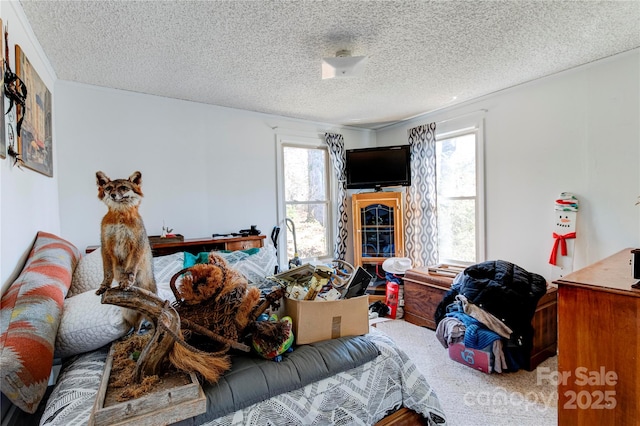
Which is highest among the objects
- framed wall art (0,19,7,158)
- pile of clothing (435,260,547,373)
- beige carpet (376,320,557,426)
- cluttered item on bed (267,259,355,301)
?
framed wall art (0,19,7,158)

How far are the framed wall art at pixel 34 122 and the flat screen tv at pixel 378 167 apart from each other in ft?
10.6

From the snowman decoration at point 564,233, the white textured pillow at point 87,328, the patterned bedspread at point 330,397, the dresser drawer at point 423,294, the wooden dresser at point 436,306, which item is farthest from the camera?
the dresser drawer at point 423,294

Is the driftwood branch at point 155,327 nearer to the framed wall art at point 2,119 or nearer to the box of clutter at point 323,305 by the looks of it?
the box of clutter at point 323,305

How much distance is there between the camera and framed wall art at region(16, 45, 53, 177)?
5.25ft

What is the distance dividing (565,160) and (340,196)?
2561 millimetres

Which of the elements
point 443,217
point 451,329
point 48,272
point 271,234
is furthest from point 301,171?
point 48,272

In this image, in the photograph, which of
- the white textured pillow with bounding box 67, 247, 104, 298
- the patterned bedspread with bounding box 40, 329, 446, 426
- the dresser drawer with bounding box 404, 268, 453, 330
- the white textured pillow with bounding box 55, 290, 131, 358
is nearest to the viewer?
the patterned bedspread with bounding box 40, 329, 446, 426

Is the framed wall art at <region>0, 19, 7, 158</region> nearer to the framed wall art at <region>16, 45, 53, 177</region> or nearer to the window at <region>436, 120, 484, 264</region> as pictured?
the framed wall art at <region>16, 45, 53, 177</region>

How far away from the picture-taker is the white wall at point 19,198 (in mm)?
1322

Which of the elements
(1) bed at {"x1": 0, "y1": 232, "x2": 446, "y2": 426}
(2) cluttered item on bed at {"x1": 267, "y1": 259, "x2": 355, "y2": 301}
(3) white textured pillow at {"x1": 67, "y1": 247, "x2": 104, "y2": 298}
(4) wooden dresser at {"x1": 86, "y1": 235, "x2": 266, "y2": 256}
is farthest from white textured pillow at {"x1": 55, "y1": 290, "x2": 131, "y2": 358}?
(4) wooden dresser at {"x1": 86, "y1": 235, "x2": 266, "y2": 256}

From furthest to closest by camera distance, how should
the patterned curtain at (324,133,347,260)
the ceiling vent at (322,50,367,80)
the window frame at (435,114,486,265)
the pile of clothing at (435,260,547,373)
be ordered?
the patterned curtain at (324,133,347,260) < the window frame at (435,114,486,265) < the pile of clothing at (435,260,547,373) < the ceiling vent at (322,50,367,80)

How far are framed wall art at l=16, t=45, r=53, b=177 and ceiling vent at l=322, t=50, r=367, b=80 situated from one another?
1.78 meters

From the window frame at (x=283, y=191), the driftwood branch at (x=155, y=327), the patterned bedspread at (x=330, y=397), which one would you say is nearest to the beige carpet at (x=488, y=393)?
the patterned bedspread at (x=330, y=397)

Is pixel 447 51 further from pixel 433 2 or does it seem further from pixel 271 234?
pixel 271 234
